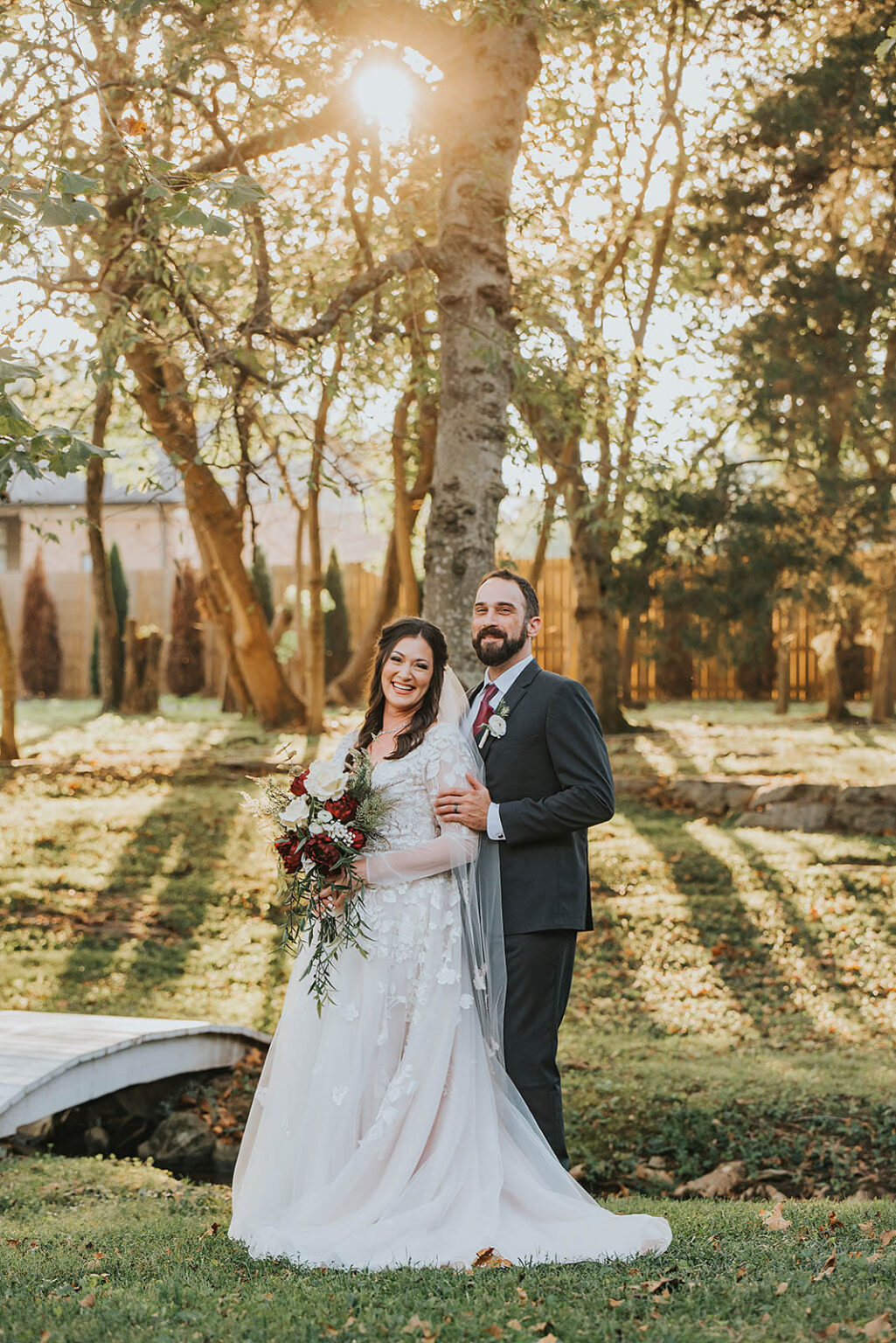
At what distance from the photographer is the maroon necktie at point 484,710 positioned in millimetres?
4527

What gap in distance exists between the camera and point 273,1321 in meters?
3.19

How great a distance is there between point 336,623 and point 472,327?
63.4 feet

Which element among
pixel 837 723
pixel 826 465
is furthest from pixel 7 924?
pixel 837 723

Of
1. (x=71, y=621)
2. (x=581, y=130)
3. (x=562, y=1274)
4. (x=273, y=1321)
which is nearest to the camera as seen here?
(x=273, y=1321)

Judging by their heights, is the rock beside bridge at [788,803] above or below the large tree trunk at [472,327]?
below

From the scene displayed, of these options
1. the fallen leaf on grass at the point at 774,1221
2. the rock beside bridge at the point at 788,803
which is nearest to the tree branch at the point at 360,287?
the fallen leaf on grass at the point at 774,1221

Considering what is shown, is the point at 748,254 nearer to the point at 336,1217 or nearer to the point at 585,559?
the point at 585,559

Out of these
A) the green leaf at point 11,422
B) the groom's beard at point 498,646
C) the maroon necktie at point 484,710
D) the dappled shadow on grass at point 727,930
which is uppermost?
the green leaf at point 11,422

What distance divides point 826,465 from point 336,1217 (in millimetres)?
11293

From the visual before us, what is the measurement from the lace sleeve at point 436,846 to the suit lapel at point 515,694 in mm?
169

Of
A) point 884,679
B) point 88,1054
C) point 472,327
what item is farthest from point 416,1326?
point 884,679

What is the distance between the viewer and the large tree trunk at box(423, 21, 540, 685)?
701 cm

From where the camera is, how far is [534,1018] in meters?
4.30

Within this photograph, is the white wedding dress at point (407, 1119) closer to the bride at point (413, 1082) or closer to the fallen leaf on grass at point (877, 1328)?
the bride at point (413, 1082)
